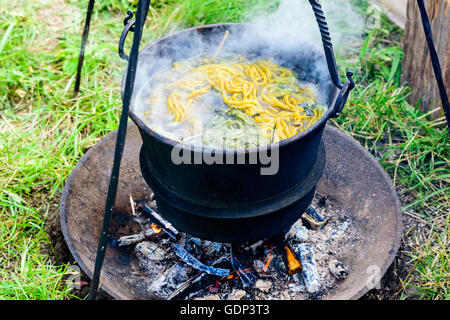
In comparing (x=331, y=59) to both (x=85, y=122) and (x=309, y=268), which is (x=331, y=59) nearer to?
(x=309, y=268)

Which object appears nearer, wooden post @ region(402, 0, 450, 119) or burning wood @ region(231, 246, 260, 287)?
burning wood @ region(231, 246, 260, 287)

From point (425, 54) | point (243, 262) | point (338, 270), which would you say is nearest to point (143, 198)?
point (243, 262)

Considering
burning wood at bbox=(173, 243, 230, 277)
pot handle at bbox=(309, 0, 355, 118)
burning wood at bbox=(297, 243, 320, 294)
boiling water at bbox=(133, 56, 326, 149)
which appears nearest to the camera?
pot handle at bbox=(309, 0, 355, 118)

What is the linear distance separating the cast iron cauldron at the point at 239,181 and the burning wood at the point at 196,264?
1.66ft

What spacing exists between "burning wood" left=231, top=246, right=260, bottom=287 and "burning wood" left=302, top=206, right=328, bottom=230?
0.63 m

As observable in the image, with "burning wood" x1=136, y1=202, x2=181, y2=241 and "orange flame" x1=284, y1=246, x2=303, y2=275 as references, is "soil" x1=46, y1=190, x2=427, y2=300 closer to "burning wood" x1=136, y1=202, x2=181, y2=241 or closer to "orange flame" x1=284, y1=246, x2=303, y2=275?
"orange flame" x1=284, y1=246, x2=303, y2=275

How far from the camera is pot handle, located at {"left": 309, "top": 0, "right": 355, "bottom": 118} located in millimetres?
2133

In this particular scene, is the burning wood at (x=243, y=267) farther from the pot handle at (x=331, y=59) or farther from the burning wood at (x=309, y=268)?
the pot handle at (x=331, y=59)

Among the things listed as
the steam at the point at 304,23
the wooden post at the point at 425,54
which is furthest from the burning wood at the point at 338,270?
the wooden post at the point at 425,54

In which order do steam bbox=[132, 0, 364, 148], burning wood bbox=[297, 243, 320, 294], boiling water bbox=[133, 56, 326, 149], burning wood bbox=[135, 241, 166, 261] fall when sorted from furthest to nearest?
burning wood bbox=[135, 241, 166, 261] → burning wood bbox=[297, 243, 320, 294] → steam bbox=[132, 0, 364, 148] → boiling water bbox=[133, 56, 326, 149]

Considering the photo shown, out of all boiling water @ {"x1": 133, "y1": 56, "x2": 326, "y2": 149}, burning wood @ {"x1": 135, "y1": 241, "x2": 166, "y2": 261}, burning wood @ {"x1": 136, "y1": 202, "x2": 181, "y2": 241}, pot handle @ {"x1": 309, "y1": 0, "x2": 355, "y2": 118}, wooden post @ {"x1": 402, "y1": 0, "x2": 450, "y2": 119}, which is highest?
pot handle @ {"x1": 309, "y1": 0, "x2": 355, "y2": 118}

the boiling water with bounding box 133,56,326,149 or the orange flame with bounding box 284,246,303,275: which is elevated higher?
the boiling water with bounding box 133,56,326,149

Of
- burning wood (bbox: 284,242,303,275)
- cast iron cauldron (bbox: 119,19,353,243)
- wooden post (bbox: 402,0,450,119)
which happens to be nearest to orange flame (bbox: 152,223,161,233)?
cast iron cauldron (bbox: 119,19,353,243)
